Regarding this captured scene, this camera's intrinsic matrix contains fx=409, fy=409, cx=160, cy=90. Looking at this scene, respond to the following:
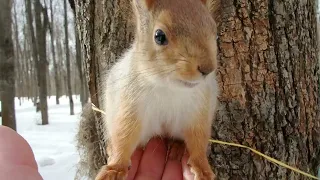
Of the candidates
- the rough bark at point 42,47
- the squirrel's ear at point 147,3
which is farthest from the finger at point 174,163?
the rough bark at point 42,47

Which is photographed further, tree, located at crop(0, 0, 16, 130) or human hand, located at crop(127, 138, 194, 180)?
tree, located at crop(0, 0, 16, 130)

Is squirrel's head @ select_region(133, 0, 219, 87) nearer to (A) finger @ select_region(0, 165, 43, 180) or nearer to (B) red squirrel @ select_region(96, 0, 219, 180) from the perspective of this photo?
(B) red squirrel @ select_region(96, 0, 219, 180)

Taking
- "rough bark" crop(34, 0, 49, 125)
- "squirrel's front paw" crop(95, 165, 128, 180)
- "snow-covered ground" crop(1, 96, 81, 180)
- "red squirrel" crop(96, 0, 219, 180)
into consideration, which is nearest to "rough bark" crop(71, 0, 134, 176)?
"red squirrel" crop(96, 0, 219, 180)

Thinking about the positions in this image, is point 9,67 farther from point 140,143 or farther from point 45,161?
point 140,143

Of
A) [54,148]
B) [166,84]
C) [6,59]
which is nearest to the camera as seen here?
→ [166,84]

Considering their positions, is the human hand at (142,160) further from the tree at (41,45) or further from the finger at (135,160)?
the tree at (41,45)

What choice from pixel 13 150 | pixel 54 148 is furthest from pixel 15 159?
pixel 54 148

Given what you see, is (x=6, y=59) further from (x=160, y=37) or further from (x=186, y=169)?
(x=160, y=37)
